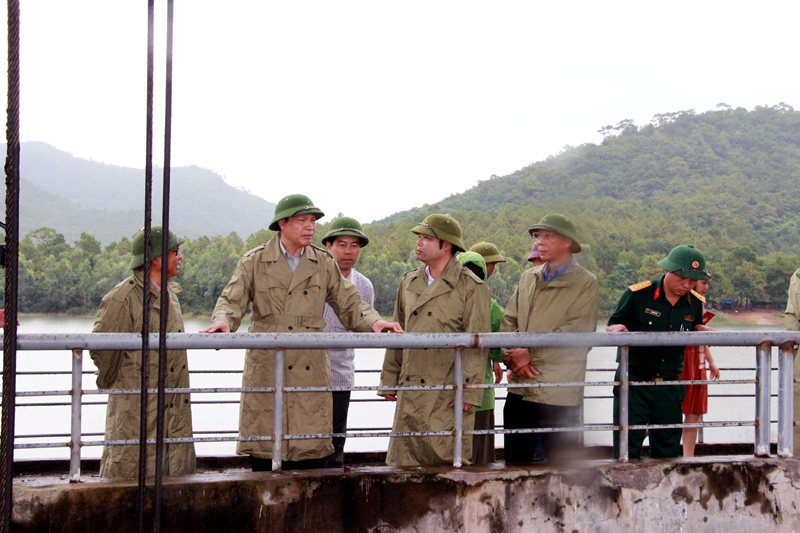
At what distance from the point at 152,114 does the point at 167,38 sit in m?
0.25

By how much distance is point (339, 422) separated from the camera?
3803mm

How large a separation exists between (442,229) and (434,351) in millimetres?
619

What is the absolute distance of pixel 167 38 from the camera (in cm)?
209

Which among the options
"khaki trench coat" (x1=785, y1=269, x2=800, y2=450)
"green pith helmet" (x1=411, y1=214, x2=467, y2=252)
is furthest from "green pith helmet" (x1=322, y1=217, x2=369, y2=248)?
"khaki trench coat" (x1=785, y1=269, x2=800, y2=450)

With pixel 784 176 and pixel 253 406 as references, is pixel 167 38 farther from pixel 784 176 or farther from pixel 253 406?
Result: pixel 784 176

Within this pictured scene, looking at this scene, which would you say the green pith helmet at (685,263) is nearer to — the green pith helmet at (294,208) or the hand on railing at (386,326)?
the hand on railing at (386,326)

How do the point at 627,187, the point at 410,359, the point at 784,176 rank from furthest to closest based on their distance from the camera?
the point at 784,176, the point at 410,359, the point at 627,187

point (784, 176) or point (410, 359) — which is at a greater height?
point (784, 176)

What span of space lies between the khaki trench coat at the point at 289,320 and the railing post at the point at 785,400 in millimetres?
1905

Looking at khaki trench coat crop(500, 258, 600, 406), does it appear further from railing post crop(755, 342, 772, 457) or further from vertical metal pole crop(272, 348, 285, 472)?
vertical metal pole crop(272, 348, 285, 472)

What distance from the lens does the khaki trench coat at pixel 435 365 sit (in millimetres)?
3031

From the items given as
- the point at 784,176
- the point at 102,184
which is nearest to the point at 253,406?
the point at 784,176

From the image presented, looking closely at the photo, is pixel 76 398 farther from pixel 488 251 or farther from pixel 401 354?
pixel 488 251

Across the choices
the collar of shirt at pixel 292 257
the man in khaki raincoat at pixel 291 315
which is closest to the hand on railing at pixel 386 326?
the man in khaki raincoat at pixel 291 315
